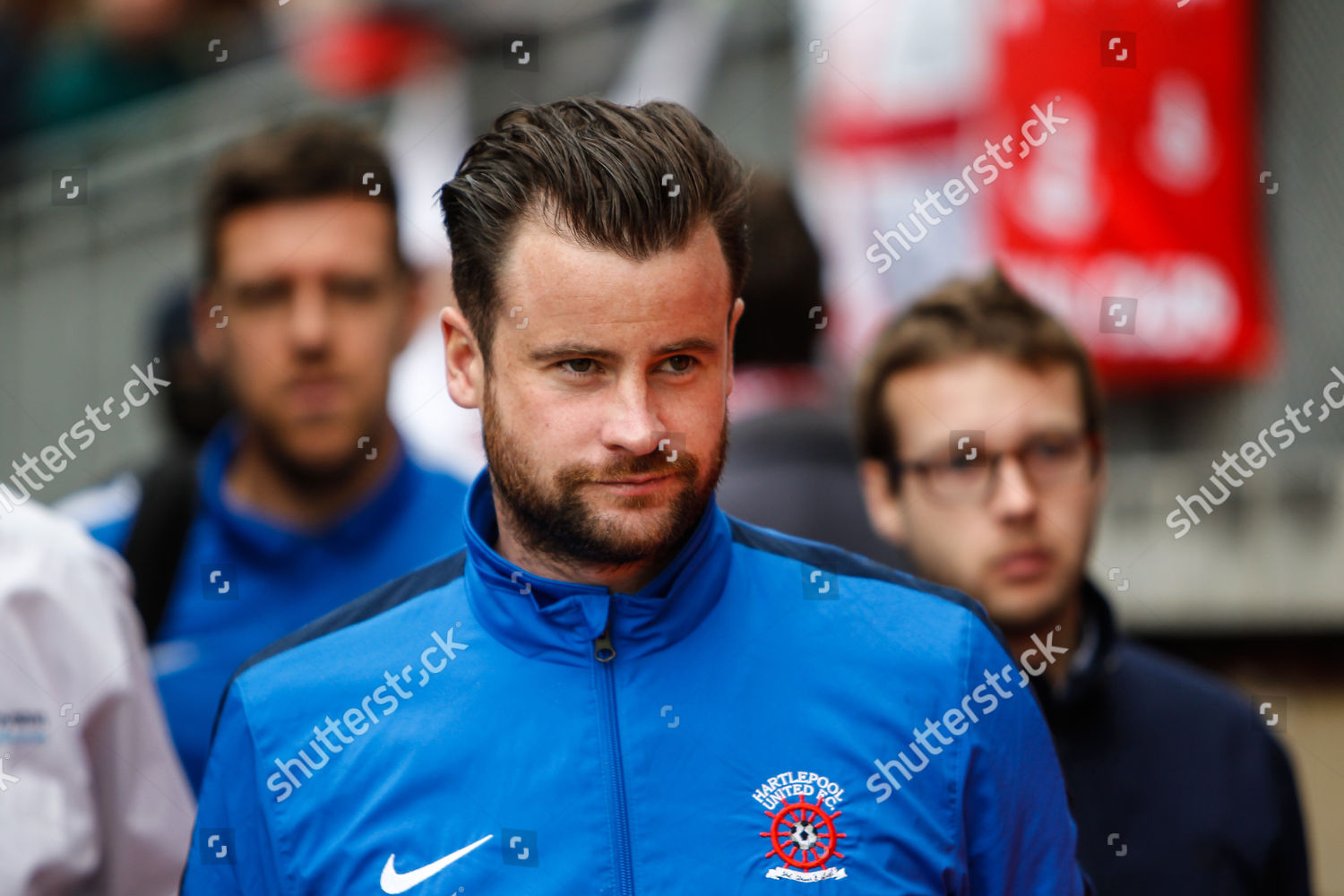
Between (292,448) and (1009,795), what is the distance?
2.12 meters

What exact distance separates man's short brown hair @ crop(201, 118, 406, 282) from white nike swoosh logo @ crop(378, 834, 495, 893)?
1.98 meters

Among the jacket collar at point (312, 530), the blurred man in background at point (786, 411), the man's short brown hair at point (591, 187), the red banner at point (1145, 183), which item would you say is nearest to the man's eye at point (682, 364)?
the man's short brown hair at point (591, 187)

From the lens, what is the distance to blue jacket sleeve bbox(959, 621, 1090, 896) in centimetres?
193

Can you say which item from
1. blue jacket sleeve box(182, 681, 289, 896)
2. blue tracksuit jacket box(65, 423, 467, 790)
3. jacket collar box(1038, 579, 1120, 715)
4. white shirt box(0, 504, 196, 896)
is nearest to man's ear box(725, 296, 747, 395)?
blue jacket sleeve box(182, 681, 289, 896)

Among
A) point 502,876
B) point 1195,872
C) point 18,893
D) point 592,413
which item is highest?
point 592,413

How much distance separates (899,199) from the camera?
6.62 meters

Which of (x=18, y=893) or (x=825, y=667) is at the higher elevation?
(x=825, y=667)

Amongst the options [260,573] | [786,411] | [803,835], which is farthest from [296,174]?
[803,835]

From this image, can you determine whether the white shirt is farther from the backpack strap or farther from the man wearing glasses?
the man wearing glasses

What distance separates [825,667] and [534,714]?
1.30 feet

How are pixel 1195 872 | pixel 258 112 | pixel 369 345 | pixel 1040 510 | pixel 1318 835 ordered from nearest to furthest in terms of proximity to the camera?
pixel 1195 872 < pixel 1040 510 < pixel 369 345 < pixel 1318 835 < pixel 258 112

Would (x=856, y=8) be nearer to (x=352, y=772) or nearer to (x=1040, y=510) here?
(x=1040, y=510)

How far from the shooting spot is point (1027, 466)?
2.87m

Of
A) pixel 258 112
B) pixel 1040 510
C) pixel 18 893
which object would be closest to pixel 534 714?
pixel 18 893
